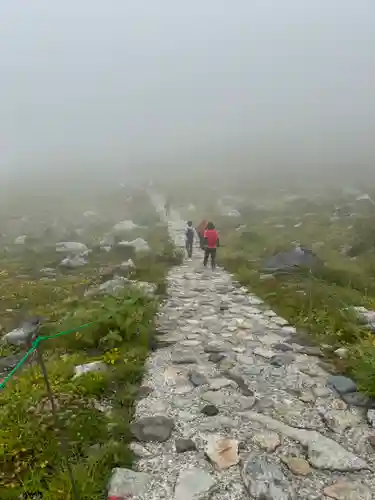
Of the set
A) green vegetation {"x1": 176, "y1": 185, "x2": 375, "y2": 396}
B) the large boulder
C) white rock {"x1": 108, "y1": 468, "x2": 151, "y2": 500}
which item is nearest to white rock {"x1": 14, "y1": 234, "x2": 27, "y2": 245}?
the large boulder

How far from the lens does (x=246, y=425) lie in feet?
19.5

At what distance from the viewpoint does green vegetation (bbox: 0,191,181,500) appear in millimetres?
4887

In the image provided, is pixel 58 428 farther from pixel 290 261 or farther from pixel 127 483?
pixel 290 261

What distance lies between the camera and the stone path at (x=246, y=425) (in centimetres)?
492

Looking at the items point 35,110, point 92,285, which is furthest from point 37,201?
point 35,110

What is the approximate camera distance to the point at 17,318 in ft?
40.8

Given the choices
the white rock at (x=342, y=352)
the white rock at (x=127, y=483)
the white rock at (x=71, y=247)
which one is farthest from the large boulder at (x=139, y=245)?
the white rock at (x=127, y=483)

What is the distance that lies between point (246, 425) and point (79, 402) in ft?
7.45

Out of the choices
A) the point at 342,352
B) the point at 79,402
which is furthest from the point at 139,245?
the point at 79,402

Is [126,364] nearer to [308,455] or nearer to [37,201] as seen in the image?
[308,455]

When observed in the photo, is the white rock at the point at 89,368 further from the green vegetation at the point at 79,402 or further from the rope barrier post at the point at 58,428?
the rope barrier post at the point at 58,428

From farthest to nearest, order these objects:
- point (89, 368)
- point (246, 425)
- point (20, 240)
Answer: point (20, 240)
point (89, 368)
point (246, 425)

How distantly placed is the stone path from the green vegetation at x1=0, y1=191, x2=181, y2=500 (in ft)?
1.08

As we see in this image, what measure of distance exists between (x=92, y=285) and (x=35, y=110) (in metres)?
188
